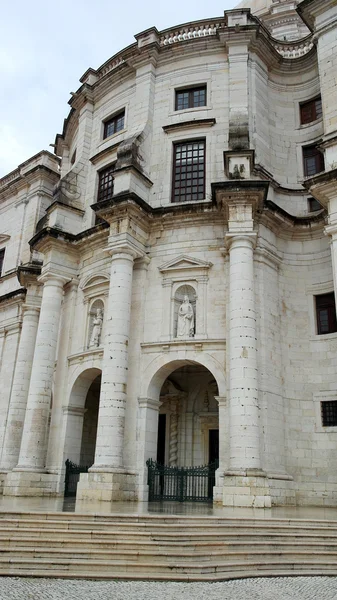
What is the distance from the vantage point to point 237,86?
893 inches

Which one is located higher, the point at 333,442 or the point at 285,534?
the point at 333,442

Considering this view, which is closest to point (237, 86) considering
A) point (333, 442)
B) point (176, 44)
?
point (176, 44)

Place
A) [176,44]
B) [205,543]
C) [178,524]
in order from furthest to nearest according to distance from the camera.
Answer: [176,44] < [178,524] < [205,543]

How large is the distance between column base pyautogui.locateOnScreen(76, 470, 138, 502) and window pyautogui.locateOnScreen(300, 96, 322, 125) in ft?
55.5

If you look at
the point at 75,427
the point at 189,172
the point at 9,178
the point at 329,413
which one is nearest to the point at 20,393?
the point at 75,427

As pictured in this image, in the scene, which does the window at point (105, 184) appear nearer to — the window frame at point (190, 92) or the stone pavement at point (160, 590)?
the window frame at point (190, 92)

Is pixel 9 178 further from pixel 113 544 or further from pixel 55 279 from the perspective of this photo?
pixel 113 544

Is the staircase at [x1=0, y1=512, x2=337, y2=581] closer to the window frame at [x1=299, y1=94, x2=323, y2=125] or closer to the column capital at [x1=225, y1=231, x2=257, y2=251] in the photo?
the column capital at [x1=225, y1=231, x2=257, y2=251]

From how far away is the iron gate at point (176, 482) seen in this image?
18.7 m

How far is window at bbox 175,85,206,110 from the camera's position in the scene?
23.9 m

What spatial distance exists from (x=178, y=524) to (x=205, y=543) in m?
1.05

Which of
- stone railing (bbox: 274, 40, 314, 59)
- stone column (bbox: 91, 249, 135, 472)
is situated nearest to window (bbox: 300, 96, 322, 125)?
stone railing (bbox: 274, 40, 314, 59)

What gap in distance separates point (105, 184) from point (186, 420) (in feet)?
37.8

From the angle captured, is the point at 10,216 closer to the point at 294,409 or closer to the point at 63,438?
the point at 63,438
